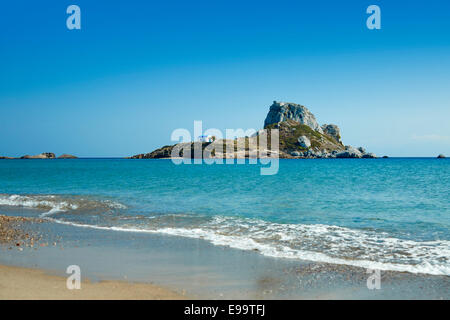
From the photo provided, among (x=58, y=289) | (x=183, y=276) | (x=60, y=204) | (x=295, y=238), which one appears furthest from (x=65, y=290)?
(x=60, y=204)

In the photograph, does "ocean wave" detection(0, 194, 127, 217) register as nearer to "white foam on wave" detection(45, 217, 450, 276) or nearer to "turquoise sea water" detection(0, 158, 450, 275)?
"turquoise sea water" detection(0, 158, 450, 275)

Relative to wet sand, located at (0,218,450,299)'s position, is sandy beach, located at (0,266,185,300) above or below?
above

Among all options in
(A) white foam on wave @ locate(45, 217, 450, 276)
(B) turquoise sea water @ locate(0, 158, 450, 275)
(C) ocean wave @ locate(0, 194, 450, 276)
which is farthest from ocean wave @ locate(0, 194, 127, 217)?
(A) white foam on wave @ locate(45, 217, 450, 276)

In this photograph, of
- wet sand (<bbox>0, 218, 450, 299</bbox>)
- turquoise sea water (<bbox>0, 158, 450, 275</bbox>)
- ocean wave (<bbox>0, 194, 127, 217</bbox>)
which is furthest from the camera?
ocean wave (<bbox>0, 194, 127, 217</bbox>)

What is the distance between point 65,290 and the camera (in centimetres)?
817

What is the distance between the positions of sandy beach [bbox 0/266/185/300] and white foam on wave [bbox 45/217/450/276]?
5.30m

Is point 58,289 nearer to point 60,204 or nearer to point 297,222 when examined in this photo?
point 297,222

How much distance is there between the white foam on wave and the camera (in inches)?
430

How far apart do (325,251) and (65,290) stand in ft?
30.4

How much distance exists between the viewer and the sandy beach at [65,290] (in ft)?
25.5

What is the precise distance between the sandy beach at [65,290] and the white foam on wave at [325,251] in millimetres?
5298
